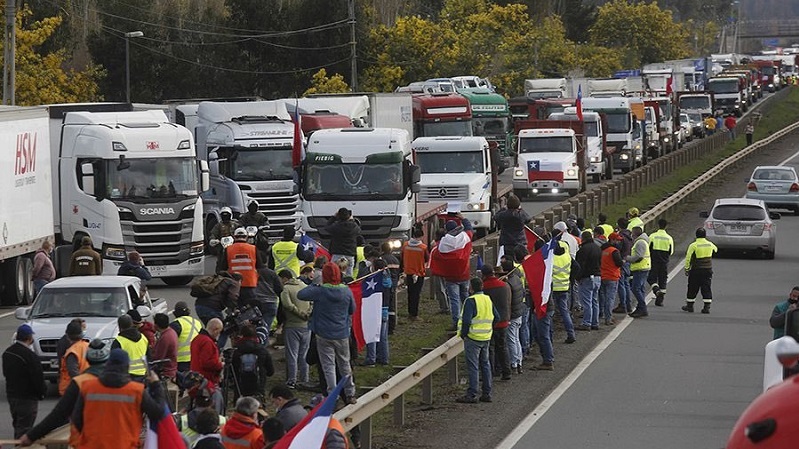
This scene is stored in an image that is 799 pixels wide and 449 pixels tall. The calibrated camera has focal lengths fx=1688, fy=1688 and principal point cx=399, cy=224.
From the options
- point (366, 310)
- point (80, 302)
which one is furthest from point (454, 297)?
point (80, 302)

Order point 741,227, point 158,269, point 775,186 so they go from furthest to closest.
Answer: point 775,186, point 741,227, point 158,269

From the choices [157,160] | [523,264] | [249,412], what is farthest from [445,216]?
[249,412]

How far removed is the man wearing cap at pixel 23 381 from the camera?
15000 millimetres

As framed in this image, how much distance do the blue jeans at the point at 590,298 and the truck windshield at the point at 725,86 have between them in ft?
272

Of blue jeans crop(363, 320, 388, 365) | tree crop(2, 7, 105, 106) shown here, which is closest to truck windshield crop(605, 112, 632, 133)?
tree crop(2, 7, 105, 106)

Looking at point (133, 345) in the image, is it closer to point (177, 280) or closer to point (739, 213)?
point (177, 280)

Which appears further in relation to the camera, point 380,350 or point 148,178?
point 148,178

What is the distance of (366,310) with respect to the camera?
808 inches

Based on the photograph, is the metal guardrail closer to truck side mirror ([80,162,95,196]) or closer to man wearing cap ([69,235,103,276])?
man wearing cap ([69,235,103,276])

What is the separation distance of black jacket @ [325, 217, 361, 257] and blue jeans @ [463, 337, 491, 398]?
20.0ft

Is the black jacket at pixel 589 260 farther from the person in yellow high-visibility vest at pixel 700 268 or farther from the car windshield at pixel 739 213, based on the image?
the car windshield at pixel 739 213

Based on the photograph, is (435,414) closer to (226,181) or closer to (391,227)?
(391,227)

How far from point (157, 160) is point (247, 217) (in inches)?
118

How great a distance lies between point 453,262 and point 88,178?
31.6 ft
